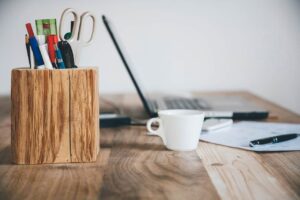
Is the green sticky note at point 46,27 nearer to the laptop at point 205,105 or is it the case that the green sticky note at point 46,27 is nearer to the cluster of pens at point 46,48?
the cluster of pens at point 46,48

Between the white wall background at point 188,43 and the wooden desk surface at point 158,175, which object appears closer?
the wooden desk surface at point 158,175

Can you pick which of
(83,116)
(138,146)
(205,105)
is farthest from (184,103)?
(83,116)

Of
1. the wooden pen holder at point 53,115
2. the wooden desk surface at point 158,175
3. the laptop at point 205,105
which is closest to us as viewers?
the wooden desk surface at point 158,175

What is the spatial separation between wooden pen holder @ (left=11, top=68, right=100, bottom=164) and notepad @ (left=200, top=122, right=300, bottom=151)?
0.31m

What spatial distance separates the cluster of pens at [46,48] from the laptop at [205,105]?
30cm

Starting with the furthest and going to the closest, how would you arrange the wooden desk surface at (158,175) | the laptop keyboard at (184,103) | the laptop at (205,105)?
1. the laptop keyboard at (184,103)
2. the laptop at (205,105)
3. the wooden desk surface at (158,175)

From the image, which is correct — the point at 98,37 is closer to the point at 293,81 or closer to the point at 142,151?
the point at 293,81

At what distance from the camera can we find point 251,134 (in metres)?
1.02

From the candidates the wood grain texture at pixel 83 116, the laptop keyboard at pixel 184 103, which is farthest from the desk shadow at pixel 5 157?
the laptop keyboard at pixel 184 103

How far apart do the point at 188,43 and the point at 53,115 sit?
1.34 meters

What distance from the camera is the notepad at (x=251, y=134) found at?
2.96ft

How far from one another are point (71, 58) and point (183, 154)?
293mm

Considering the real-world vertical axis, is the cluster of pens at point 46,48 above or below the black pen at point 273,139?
above

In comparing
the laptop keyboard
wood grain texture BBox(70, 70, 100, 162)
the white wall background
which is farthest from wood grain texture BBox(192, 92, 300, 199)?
the white wall background
